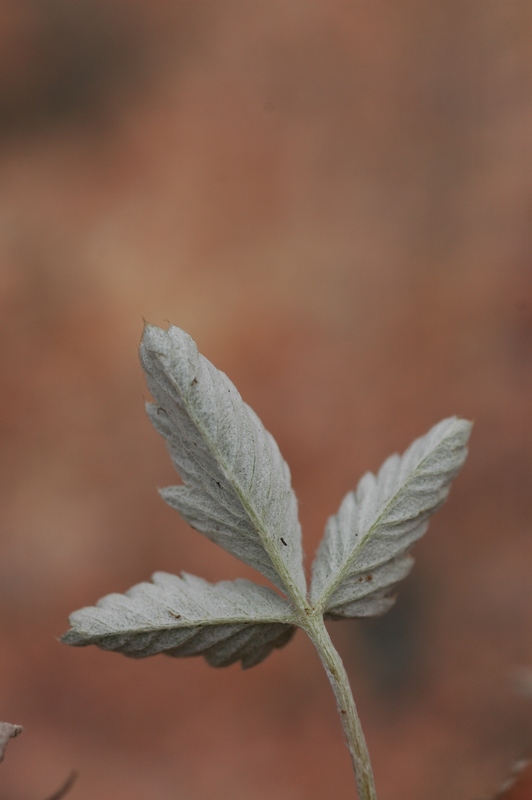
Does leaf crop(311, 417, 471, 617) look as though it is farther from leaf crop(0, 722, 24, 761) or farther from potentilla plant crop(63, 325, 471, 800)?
leaf crop(0, 722, 24, 761)

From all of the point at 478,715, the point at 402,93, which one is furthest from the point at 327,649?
the point at 402,93

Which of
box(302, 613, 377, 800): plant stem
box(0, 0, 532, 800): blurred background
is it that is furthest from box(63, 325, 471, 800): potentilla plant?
box(0, 0, 532, 800): blurred background

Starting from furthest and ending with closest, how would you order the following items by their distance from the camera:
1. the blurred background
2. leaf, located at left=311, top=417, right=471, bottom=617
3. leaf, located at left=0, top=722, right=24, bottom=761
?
1. the blurred background
2. leaf, located at left=311, top=417, right=471, bottom=617
3. leaf, located at left=0, top=722, right=24, bottom=761

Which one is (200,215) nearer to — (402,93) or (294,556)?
(402,93)

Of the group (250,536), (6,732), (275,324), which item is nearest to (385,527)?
(250,536)

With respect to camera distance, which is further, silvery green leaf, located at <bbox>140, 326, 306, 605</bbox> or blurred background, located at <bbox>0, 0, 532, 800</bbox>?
blurred background, located at <bbox>0, 0, 532, 800</bbox>

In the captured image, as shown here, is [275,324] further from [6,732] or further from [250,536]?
[6,732]

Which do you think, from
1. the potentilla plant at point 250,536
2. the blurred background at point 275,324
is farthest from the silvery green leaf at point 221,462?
the blurred background at point 275,324

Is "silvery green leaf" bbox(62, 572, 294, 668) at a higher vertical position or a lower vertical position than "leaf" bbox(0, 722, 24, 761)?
higher
